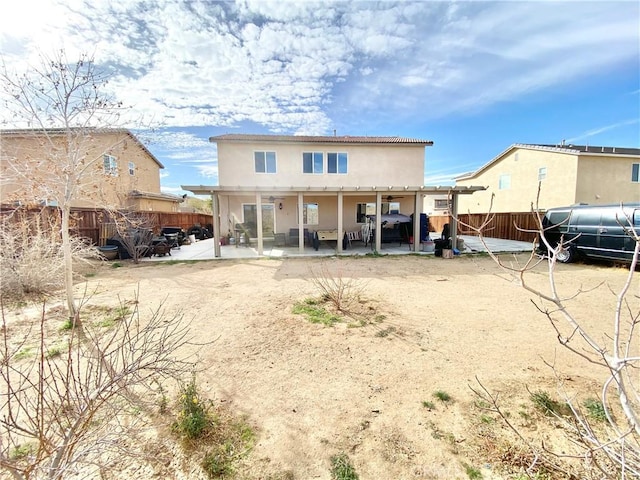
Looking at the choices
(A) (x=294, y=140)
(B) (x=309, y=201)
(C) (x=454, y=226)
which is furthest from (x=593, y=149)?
(A) (x=294, y=140)

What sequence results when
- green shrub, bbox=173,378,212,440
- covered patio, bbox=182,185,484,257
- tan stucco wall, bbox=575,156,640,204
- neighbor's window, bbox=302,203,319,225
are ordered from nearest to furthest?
green shrub, bbox=173,378,212,440 < covered patio, bbox=182,185,484,257 < neighbor's window, bbox=302,203,319,225 < tan stucco wall, bbox=575,156,640,204

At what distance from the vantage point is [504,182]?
2125 centimetres

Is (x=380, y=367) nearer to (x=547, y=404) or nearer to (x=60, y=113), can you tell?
(x=547, y=404)

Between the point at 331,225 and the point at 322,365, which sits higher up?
the point at 331,225

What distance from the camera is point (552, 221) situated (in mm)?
9891

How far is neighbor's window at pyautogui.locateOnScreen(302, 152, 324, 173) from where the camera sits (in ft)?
49.7

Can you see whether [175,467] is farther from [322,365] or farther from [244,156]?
[244,156]

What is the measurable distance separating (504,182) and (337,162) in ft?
48.7

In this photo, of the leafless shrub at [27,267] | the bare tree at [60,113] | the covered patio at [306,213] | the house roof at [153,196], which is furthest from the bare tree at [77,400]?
the house roof at [153,196]

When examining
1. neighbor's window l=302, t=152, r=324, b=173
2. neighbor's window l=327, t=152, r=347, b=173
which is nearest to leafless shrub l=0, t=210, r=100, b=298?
neighbor's window l=302, t=152, r=324, b=173

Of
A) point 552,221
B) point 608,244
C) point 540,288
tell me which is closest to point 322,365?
point 540,288

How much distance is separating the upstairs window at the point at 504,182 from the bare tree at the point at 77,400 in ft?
79.9

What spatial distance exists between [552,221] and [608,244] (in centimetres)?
194

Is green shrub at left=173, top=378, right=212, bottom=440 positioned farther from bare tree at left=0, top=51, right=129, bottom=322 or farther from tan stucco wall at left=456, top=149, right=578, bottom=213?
tan stucco wall at left=456, top=149, right=578, bottom=213
